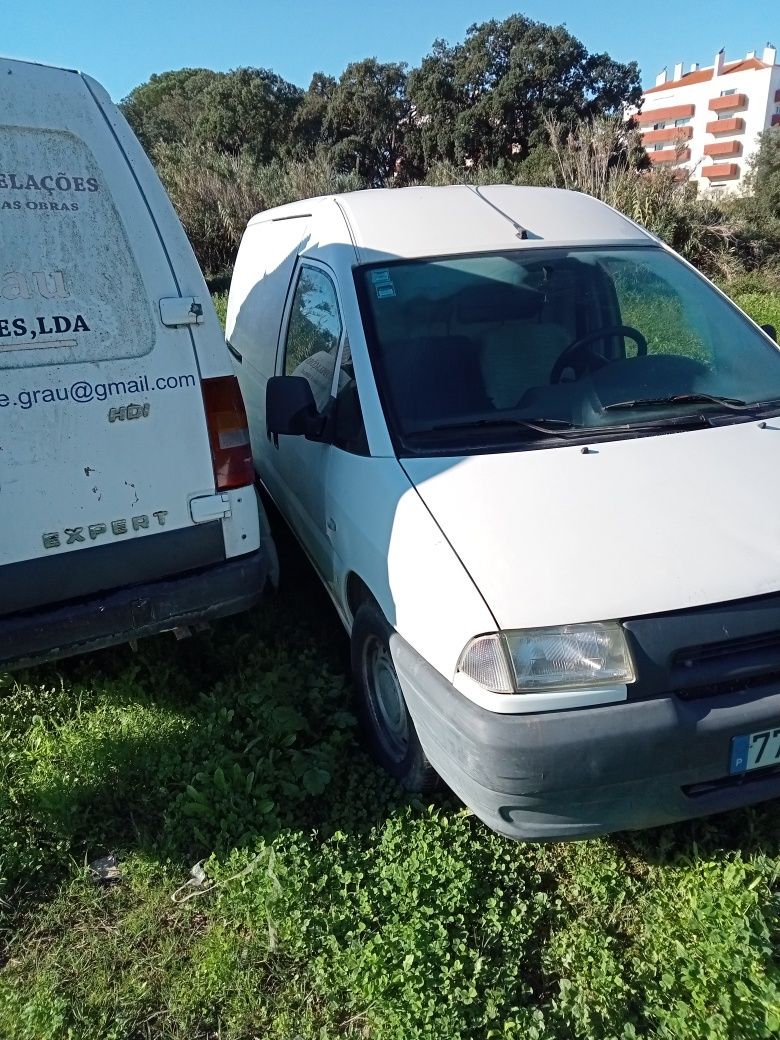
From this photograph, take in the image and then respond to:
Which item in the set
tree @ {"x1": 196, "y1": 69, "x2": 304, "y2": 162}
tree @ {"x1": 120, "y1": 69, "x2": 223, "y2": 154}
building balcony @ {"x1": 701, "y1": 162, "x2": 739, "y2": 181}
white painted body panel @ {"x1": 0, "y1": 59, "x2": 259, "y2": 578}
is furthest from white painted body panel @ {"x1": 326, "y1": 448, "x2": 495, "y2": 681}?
building balcony @ {"x1": 701, "y1": 162, "x2": 739, "y2": 181}

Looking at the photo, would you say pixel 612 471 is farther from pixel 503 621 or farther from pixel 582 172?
pixel 582 172

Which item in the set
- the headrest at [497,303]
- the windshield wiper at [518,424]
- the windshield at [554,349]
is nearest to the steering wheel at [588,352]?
the windshield at [554,349]

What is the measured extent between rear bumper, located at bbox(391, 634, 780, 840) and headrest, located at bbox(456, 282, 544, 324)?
5.41 feet

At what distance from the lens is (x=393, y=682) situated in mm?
2840

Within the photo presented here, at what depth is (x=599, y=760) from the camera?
77.9 inches

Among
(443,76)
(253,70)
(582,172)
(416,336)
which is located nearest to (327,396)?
(416,336)

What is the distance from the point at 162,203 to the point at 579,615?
216cm

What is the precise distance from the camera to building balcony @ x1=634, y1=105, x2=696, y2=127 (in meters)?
69.9

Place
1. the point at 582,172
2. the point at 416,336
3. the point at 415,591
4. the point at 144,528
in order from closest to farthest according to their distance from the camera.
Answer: the point at 415,591, the point at 144,528, the point at 416,336, the point at 582,172

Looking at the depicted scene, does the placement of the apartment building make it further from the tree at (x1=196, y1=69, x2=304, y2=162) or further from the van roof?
the van roof

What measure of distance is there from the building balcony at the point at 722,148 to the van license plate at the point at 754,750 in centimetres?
7340

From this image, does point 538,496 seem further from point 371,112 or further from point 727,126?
point 727,126

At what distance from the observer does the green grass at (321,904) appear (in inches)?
82.0

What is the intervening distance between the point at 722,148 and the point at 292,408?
76200mm
